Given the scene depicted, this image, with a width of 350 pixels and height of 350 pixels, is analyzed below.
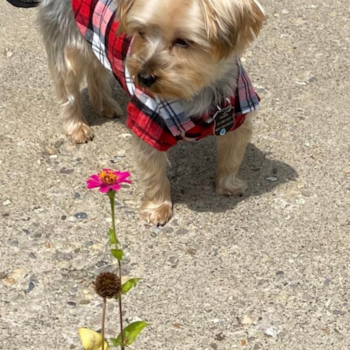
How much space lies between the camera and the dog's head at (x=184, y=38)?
8.52 feet

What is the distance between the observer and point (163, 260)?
9.71ft

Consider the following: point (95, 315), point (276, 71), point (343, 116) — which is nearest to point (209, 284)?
point (95, 315)

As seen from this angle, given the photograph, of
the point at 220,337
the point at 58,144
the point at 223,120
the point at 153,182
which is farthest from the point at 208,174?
the point at 220,337

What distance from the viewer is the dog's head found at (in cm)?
260

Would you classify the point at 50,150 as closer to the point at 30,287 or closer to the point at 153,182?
the point at 153,182

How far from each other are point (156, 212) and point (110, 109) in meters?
0.87

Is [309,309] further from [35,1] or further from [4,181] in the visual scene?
[35,1]

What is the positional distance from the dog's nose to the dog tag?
33 cm

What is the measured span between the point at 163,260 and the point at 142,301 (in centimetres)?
24

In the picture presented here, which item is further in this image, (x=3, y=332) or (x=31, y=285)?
(x=31, y=285)

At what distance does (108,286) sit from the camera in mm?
1505

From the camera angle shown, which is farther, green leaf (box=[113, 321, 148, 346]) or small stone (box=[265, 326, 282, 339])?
small stone (box=[265, 326, 282, 339])

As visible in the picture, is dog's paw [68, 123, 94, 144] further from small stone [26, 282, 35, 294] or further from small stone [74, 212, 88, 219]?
small stone [26, 282, 35, 294]

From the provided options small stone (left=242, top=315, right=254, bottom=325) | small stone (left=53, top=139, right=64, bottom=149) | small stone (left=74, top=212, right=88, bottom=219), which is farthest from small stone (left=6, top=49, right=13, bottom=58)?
small stone (left=242, top=315, right=254, bottom=325)
